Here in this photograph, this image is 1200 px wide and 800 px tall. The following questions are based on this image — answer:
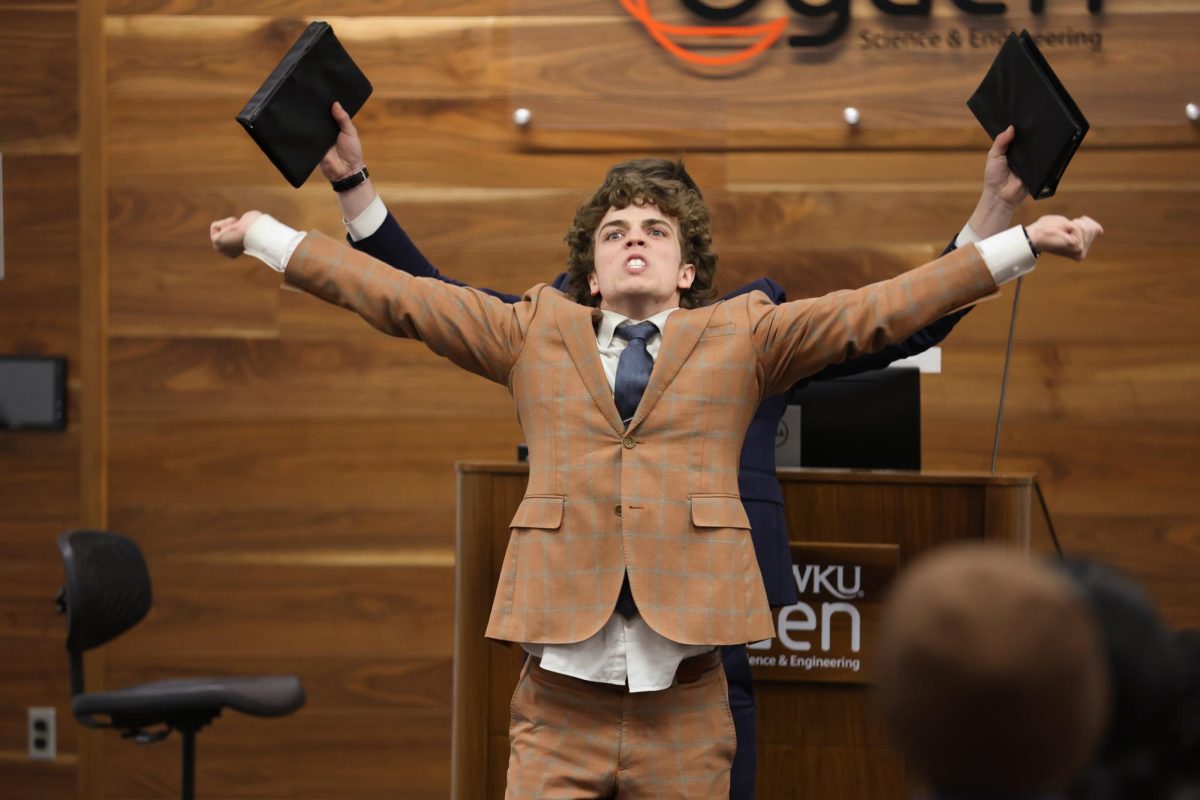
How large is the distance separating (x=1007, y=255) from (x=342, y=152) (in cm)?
114

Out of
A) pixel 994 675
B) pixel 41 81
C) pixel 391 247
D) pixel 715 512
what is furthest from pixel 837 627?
pixel 41 81

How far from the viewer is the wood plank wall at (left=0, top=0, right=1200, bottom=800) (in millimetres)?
3816

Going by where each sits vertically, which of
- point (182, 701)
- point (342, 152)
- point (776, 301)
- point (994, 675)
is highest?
point (342, 152)

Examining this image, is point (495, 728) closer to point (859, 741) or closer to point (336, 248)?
point (859, 741)

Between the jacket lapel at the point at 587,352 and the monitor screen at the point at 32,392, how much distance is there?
8.29ft

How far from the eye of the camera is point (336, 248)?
2025mm

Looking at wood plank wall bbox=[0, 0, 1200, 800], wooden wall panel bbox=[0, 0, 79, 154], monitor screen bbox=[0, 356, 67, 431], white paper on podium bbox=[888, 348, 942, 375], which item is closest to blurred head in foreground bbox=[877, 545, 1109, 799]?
white paper on podium bbox=[888, 348, 942, 375]

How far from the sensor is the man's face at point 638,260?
82.6 inches

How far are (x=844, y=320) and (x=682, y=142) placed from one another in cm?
204

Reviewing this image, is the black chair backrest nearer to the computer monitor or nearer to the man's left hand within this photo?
the man's left hand

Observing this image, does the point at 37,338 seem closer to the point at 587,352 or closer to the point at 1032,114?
the point at 587,352

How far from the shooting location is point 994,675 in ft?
2.42

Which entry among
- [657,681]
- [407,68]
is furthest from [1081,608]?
[407,68]

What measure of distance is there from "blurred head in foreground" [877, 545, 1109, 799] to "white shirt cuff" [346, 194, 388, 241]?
1.79 metres
